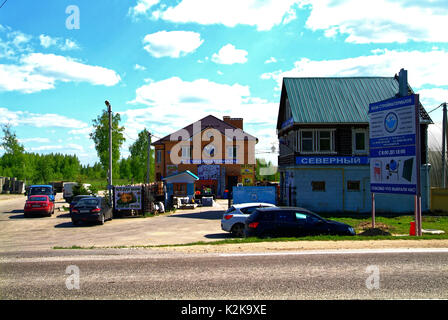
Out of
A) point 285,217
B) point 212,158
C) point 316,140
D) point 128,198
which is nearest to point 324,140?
point 316,140

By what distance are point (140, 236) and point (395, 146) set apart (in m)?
12.8

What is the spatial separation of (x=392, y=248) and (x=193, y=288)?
7021mm

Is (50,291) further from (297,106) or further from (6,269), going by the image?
(297,106)

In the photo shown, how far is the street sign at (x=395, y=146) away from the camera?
15.9 metres

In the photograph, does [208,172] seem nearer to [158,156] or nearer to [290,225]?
[158,156]

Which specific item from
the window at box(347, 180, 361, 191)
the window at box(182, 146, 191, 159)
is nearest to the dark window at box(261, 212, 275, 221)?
the window at box(347, 180, 361, 191)

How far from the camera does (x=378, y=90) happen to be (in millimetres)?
31672

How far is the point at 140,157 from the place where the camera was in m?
75.6

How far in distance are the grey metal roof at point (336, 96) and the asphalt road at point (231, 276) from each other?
64.4ft

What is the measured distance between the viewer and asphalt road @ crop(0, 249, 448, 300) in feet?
23.1
